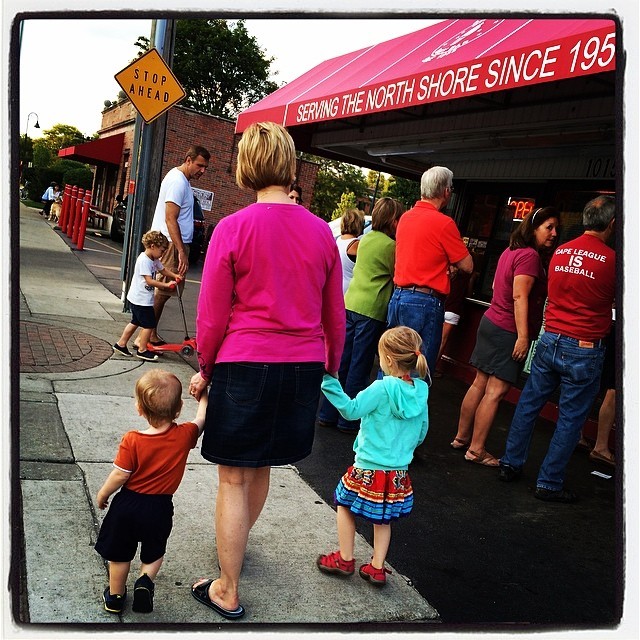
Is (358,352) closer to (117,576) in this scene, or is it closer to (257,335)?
(257,335)

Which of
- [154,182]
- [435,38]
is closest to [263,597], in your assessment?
[435,38]

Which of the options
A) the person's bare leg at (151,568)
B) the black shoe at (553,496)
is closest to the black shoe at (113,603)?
the person's bare leg at (151,568)

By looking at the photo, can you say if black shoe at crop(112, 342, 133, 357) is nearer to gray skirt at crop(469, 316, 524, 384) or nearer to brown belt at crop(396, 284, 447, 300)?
brown belt at crop(396, 284, 447, 300)

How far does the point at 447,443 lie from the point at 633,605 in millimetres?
3106

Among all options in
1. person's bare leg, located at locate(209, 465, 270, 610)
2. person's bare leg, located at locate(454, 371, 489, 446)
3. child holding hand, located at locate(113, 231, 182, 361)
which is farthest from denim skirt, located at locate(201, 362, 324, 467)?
child holding hand, located at locate(113, 231, 182, 361)

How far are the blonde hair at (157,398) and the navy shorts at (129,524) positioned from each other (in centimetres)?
29

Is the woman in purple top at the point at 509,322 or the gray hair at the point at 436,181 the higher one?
the gray hair at the point at 436,181

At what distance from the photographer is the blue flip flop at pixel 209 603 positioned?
2.47 meters

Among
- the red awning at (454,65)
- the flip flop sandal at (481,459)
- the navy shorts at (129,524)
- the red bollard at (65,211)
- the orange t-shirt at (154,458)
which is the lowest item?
the red bollard at (65,211)

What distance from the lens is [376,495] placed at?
2873 millimetres

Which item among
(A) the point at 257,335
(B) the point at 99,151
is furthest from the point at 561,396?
(B) the point at 99,151

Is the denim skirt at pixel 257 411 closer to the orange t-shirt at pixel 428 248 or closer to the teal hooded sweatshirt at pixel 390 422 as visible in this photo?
the teal hooded sweatshirt at pixel 390 422

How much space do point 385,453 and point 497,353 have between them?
218cm

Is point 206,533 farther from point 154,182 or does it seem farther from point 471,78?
point 154,182
